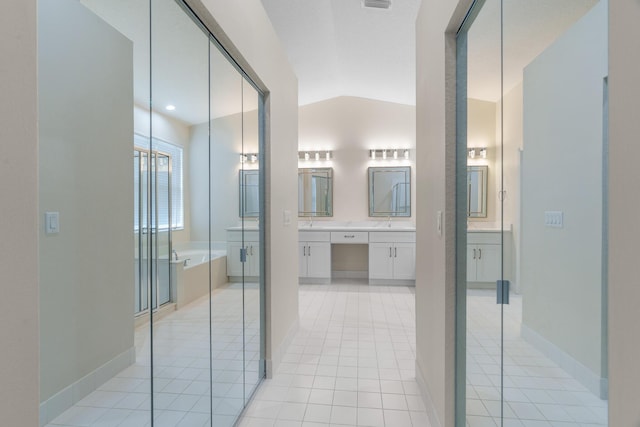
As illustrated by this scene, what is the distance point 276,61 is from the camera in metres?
2.63

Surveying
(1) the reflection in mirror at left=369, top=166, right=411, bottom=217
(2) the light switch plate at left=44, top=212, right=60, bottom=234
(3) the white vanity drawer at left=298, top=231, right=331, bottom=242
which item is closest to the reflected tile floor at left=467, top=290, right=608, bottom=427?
(2) the light switch plate at left=44, top=212, right=60, bottom=234

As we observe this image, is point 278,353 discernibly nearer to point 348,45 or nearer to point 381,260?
point 381,260

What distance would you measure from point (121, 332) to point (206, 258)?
63cm

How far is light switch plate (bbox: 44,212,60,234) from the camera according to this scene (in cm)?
77

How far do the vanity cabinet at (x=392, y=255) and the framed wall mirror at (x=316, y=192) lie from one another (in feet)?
3.35

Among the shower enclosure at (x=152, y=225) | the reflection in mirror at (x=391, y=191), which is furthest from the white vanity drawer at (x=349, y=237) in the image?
the shower enclosure at (x=152, y=225)

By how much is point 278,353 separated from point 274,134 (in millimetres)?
1626

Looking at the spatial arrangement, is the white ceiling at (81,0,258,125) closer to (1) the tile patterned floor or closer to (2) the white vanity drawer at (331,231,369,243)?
(1) the tile patterned floor

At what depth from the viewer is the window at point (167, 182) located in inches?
46.1

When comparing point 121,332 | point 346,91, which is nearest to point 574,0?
point 121,332

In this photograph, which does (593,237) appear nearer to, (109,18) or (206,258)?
(109,18)

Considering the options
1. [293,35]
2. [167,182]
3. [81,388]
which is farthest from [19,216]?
→ [293,35]

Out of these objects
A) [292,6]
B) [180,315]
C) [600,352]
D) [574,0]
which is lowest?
[180,315]

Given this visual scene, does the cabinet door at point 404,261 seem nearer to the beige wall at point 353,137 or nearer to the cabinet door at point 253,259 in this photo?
the beige wall at point 353,137
